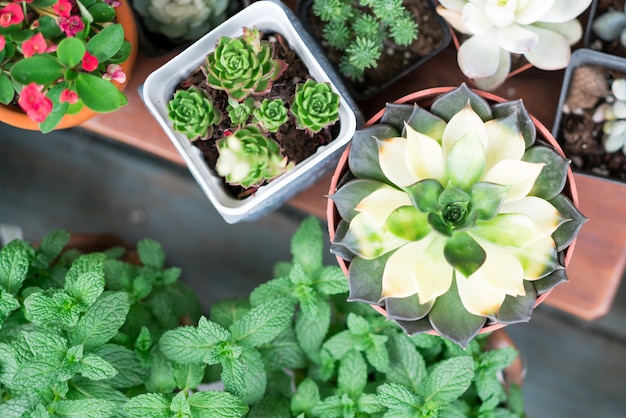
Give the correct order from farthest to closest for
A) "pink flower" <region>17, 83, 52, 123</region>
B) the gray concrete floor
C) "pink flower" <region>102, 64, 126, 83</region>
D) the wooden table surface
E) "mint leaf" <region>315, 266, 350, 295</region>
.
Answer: the gray concrete floor < the wooden table surface < "mint leaf" <region>315, 266, 350, 295</region> < "pink flower" <region>102, 64, 126, 83</region> < "pink flower" <region>17, 83, 52, 123</region>

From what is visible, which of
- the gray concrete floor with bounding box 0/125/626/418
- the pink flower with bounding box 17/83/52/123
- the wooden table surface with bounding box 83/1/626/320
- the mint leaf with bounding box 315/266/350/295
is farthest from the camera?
the gray concrete floor with bounding box 0/125/626/418

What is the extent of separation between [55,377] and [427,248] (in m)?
0.44

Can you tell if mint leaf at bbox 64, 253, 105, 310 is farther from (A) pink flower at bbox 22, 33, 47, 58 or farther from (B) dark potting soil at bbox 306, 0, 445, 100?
(B) dark potting soil at bbox 306, 0, 445, 100

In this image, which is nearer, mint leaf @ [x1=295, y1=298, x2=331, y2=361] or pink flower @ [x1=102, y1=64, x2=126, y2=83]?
pink flower @ [x1=102, y1=64, x2=126, y2=83]

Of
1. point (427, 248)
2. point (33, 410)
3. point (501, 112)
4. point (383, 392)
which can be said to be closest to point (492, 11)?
point (501, 112)

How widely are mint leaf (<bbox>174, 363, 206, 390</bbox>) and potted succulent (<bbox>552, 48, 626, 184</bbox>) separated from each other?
55cm

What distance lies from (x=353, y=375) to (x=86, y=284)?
1.12 feet

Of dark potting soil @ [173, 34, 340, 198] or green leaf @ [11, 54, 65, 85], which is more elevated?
green leaf @ [11, 54, 65, 85]

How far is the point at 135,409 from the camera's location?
742mm

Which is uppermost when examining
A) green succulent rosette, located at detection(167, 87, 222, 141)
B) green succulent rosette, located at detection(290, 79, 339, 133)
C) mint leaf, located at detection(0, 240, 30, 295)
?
green succulent rosette, located at detection(167, 87, 222, 141)

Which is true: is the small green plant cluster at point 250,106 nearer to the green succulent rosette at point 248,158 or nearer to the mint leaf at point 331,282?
the green succulent rosette at point 248,158

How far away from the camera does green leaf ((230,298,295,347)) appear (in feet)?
2.55

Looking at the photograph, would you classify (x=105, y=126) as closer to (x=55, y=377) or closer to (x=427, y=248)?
(x=55, y=377)

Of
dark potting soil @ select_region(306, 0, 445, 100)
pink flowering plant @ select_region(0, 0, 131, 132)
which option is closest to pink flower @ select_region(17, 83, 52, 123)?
pink flowering plant @ select_region(0, 0, 131, 132)
